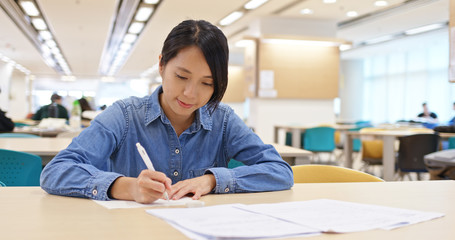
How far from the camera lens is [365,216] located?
990mm

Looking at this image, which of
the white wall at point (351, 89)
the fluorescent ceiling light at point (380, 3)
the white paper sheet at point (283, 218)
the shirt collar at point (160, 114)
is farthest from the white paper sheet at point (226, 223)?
the white wall at point (351, 89)

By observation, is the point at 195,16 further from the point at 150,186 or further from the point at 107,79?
the point at 107,79

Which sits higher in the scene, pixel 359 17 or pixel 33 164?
pixel 359 17

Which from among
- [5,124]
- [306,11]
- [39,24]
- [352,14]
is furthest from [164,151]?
[39,24]

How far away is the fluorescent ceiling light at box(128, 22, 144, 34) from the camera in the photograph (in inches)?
387

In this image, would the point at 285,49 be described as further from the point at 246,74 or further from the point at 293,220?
the point at 293,220

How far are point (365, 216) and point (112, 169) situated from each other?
903mm

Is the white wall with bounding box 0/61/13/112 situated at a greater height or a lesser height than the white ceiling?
lesser

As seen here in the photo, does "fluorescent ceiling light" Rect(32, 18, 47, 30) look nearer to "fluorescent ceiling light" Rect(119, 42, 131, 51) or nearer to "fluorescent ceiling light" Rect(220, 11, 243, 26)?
"fluorescent ceiling light" Rect(119, 42, 131, 51)

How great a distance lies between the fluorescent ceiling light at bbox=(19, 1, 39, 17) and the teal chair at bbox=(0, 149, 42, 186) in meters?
6.41

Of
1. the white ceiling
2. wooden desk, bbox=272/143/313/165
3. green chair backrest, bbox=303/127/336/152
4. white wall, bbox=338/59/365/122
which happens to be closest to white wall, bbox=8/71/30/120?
the white ceiling

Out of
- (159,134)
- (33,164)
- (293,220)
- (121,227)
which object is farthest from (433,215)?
(33,164)

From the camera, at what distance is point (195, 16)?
8.13 meters

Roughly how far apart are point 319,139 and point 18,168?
223 inches
